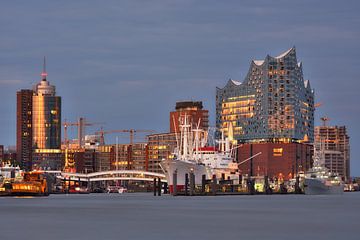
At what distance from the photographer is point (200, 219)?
94.6 metres

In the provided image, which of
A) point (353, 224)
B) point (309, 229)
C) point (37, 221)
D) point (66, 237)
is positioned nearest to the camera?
point (66, 237)

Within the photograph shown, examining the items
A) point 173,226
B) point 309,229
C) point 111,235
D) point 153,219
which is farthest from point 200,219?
point 111,235

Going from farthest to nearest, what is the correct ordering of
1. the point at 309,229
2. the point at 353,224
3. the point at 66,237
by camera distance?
the point at 353,224 → the point at 309,229 → the point at 66,237

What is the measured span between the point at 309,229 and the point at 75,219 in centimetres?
2764

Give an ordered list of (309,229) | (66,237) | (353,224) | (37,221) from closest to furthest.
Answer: (66,237)
(309,229)
(353,224)
(37,221)

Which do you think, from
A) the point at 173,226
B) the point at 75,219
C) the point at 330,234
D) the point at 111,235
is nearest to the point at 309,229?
the point at 330,234

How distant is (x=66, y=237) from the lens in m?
68.6

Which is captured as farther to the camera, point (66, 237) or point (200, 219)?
point (200, 219)

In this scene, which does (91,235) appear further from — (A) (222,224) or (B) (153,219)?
(B) (153,219)

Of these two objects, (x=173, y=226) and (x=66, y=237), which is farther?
(x=173, y=226)

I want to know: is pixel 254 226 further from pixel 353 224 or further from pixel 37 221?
pixel 37 221

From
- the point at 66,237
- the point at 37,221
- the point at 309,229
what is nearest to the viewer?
the point at 66,237

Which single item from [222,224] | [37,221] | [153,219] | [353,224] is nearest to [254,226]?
[222,224]

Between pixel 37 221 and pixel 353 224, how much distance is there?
102 ft
